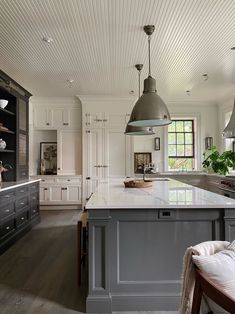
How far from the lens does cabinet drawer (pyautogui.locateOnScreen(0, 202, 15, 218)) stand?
3.69 m

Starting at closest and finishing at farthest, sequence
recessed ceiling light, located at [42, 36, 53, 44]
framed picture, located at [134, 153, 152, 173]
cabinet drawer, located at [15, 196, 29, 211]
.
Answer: recessed ceiling light, located at [42, 36, 53, 44]
cabinet drawer, located at [15, 196, 29, 211]
framed picture, located at [134, 153, 152, 173]

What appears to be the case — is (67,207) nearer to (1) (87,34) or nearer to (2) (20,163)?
(2) (20,163)

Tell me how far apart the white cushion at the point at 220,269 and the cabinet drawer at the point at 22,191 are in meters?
3.59

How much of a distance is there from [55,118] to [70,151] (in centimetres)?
92

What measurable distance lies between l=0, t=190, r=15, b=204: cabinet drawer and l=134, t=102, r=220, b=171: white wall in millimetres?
3821

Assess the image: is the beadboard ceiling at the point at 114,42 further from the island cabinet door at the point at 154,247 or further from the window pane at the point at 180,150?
the island cabinet door at the point at 154,247

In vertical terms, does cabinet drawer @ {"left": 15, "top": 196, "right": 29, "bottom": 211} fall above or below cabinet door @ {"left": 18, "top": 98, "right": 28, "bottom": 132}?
below

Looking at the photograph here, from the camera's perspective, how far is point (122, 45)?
145 inches

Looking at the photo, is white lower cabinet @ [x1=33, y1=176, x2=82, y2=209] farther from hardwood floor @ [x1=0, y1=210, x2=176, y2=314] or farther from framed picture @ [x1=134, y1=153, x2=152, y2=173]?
hardwood floor @ [x1=0, y1=210, x2=176, y2=314]

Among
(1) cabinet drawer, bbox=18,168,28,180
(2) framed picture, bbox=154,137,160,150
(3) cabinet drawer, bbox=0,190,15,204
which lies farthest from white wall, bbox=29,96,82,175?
(3) cabinet drawer, bbox=0,190,15,204

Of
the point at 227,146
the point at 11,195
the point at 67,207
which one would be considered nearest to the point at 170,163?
the point at 227,146

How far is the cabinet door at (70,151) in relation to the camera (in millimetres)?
6773

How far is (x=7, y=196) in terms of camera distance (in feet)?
12.6

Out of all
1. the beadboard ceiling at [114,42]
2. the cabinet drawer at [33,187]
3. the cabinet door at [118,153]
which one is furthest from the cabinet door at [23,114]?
the cabinet door at [118,153]
